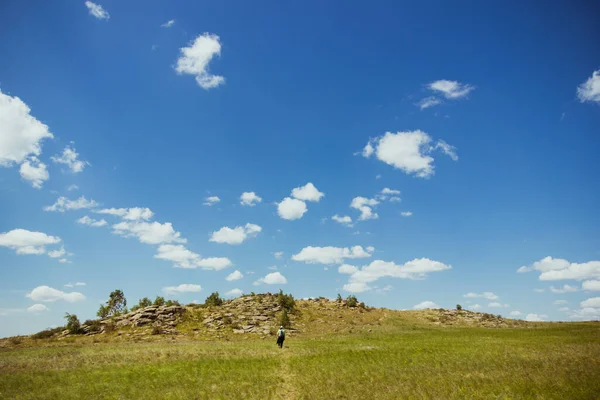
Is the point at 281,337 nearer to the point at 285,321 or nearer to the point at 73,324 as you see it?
the point at 285,321

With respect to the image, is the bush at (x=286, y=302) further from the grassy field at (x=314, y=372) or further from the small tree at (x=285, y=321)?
the grassy field at (x=314, y=372)

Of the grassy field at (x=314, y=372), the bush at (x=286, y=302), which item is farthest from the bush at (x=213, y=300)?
the grassy field at (x=314, y=372)

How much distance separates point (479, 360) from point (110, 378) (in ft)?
98.1

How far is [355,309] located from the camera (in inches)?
2729

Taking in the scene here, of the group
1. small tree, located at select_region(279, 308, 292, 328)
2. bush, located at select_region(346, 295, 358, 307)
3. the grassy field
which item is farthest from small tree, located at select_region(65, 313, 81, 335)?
bush, located at select_region(346, 295, 358, 307)

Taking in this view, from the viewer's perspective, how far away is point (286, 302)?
65688 mm

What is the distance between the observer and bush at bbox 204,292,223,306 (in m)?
67.0

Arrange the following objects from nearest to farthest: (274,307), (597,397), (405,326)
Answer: (597,397) < (405,326) < (274,307)

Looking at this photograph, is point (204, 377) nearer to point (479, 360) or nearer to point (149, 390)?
point (149, 390)

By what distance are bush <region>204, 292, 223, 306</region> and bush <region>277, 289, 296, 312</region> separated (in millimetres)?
12153

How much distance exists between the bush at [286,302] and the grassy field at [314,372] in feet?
89.3

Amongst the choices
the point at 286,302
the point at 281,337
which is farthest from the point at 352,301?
the point at 281,337

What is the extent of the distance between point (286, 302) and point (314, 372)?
3996 cm

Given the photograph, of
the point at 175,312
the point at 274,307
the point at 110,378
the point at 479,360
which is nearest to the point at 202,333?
the point at 175,312
